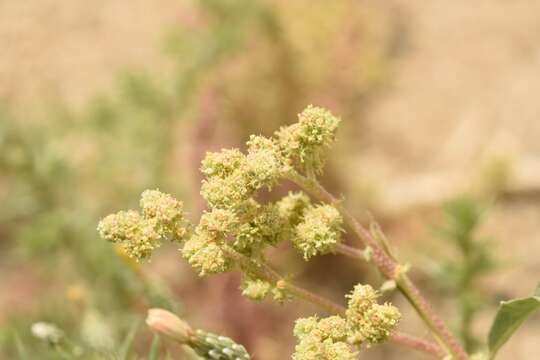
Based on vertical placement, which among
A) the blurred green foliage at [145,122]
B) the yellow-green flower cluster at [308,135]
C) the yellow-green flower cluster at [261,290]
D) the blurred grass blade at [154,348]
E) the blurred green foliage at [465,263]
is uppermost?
the blurred green foliage at [145,122]

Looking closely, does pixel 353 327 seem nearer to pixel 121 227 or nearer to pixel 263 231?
pixel 263 231

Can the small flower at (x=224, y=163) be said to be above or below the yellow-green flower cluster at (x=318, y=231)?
above

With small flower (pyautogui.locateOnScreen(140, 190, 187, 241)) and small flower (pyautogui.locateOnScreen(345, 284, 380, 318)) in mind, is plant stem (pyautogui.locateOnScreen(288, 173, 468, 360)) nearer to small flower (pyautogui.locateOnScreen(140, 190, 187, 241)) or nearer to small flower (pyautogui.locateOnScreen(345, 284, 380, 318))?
small flower (pyautogui.locateOnScreen(345, 284, 380, 318))

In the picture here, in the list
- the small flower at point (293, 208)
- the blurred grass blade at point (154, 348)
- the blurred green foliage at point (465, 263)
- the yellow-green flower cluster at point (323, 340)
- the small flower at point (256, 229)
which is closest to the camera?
the yellow-green flower cluster at point (323, 340)

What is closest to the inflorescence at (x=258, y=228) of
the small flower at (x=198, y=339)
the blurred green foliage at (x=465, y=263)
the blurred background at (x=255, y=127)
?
the small flower at (x=198, y=339)

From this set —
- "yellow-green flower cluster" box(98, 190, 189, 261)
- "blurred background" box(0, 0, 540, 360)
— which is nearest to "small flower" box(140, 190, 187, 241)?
"yellow-green flower cluster" box(98, 190, 189, 261)

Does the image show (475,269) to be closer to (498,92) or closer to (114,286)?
(114,286)

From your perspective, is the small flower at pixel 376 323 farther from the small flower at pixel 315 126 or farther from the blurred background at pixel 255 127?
the blurred background at pixel 255 127

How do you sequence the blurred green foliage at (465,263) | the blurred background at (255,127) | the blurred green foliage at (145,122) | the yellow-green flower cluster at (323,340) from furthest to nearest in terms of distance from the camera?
the blurred background at (255,127) → the blurred green foliage at (145,122) → the blurred green foliage at (465,263) → the yellow-green flower cluster at (323,340)
